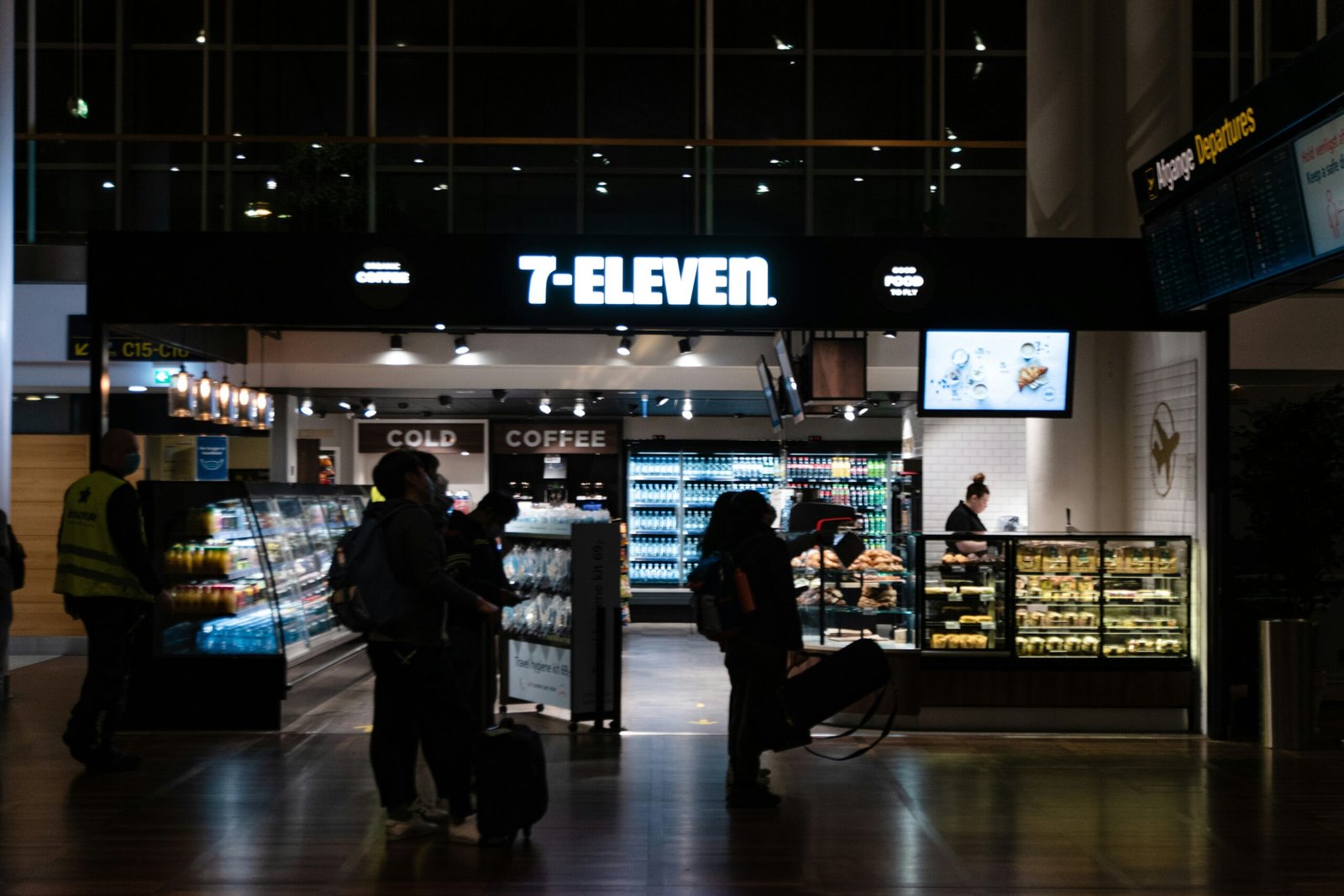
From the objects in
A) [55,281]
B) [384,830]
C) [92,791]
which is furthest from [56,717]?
[55,281]

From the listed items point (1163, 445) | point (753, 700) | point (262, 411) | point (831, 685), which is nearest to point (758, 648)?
point (753, 700)

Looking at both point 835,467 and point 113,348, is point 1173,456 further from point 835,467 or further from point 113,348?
point 113,348

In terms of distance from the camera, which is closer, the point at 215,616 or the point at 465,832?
the point at 465,832

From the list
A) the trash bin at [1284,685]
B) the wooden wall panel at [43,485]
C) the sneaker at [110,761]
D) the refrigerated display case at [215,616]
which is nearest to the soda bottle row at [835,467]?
the wooden wall panel at [43,485]

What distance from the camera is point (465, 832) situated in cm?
552

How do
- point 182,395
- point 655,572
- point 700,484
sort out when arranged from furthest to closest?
point 700,484
point 655,572
point 182,395

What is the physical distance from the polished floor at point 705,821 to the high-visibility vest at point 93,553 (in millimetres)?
974

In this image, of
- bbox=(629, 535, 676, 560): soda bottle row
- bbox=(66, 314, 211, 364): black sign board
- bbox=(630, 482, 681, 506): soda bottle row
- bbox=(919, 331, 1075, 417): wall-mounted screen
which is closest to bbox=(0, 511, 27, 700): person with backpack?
bbox=(66, 314, 211, 364): black sign board

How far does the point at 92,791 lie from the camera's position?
633cm

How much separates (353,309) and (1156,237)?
198 inches

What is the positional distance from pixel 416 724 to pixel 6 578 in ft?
15.1

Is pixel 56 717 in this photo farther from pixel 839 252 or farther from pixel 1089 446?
pixel 1089 446

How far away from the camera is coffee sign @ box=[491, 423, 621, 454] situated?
16.5 meters

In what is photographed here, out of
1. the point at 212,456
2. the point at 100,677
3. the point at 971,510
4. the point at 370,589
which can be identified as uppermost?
the point at 212,456
